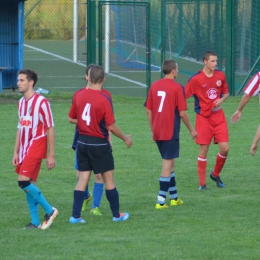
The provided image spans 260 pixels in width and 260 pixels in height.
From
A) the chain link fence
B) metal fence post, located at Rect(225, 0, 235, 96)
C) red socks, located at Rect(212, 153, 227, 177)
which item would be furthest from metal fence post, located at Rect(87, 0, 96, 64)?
red socks, located at Rect(212, 153, 227, 177)

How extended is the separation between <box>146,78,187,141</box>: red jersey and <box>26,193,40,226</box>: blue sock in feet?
5.78

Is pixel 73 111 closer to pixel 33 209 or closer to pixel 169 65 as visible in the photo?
pixel 33 209

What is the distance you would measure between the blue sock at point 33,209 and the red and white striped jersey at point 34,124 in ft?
1.32

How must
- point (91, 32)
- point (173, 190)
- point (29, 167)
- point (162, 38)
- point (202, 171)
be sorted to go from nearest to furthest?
1. point (29, 167)
2. point (173, 190)
3. point (202, 171)
4. point (91, 32)
5. point (162, 38)

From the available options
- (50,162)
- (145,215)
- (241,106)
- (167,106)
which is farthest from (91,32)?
(50,162)

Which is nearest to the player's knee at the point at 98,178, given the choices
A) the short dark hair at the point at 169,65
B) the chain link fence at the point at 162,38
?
the short dark hair at the point at 169,65

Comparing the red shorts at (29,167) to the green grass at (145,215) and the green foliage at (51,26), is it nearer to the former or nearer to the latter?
the green grass at (145,215)

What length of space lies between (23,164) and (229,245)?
84.5 inches

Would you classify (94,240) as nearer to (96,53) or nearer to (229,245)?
(229,245)

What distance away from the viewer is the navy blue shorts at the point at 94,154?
24.6 feet

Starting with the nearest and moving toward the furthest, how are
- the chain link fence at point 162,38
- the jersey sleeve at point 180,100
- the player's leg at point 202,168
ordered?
1. the jersey sleeve at point 180,100
2. the player's leg at point 202,168
3. the chain link fence at point 162,38

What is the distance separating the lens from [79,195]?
297 inches

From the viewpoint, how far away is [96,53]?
20.5 metres

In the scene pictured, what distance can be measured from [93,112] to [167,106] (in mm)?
1251
